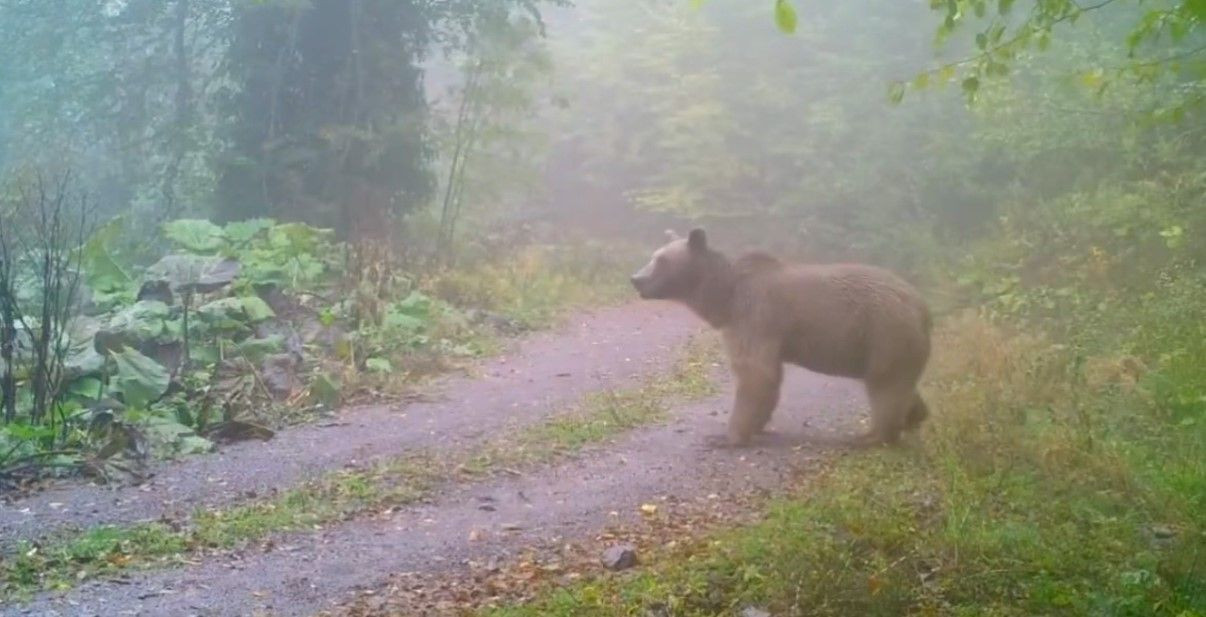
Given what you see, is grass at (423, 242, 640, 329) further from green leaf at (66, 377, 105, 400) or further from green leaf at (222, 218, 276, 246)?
green leaf at (66, 377, 105, 400)

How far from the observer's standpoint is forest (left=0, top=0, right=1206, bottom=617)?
4.77 meters

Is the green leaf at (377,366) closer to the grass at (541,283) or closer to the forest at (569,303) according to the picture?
the forest at (569,303)

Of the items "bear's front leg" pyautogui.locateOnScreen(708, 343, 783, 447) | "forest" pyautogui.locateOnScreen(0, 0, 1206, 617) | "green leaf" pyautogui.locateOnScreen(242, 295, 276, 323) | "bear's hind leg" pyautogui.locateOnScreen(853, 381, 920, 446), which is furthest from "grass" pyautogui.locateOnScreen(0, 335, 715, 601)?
"green leaf" pyautogui.locateOnScreen(242, 295, 276, 323)

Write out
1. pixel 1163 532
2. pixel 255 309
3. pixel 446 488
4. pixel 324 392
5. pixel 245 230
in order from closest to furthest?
pixel 1163 532, pixel 446 488, pixel 324 392, pixel 255 309, pixel 245 230

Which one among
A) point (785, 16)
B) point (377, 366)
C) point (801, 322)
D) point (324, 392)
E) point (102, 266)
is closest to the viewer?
point (785, 16)

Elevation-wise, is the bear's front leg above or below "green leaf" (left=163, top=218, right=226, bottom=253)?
below

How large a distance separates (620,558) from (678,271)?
302cm

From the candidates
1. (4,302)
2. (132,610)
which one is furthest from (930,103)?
(132,610)

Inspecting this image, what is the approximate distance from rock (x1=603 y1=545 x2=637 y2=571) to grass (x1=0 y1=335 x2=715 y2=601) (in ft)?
4.96

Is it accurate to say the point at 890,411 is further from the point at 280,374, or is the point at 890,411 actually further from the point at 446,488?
the point at 280,374

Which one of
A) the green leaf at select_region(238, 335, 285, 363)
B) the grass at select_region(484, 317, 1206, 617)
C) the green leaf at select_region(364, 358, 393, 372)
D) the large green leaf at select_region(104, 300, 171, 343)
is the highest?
the large green leaf at select_region(104, 300, 171, 343)

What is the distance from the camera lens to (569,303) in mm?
12109

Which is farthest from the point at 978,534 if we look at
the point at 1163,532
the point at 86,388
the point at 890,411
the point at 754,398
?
the point at 86,388

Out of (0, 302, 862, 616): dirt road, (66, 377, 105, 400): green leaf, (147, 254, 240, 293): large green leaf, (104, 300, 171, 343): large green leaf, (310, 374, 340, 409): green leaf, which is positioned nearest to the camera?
(0, 302, 862, 616): dirt road
